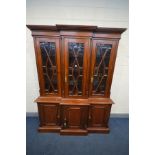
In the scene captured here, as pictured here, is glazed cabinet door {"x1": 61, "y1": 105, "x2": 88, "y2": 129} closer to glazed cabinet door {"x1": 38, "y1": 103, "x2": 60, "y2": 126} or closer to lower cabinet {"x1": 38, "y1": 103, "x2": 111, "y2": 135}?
lower cabinet {"x1": 38, "y1": 103, "x2": 111, "y2": 135}

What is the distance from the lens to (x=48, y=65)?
2.89 meters

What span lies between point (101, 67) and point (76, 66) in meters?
0.48

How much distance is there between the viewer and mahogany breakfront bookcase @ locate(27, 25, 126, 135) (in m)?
2.76

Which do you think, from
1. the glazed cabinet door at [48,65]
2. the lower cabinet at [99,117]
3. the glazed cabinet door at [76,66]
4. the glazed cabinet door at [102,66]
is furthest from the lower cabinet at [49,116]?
the glazed cabinet door at [102,66]

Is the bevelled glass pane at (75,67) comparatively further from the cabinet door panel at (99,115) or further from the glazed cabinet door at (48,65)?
the cabinet door panel at (99,115)

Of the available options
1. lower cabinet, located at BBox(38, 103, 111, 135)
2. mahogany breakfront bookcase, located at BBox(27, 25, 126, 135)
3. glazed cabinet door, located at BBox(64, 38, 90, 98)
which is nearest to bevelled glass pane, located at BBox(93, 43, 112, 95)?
mahogany breakfront bookcase, located at BBox(27, 25, 126, 135)
